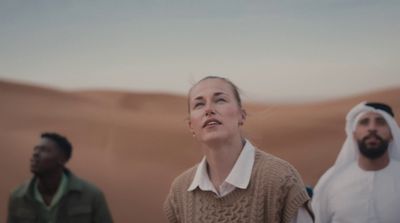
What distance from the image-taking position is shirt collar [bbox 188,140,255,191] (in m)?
1.61

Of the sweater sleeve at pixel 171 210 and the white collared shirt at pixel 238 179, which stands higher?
the white collared shirt at pixel 238 179

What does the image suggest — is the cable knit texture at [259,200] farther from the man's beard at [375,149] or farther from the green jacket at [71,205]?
the green jacket at [71,205]

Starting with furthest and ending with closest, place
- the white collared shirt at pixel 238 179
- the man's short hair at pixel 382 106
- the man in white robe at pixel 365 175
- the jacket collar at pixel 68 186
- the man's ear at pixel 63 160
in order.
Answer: the man's ear at pixel 63 160, the jacket collar at pixel 68 186, the man's short hair at pixel 382 106, the man in white robe at pixel 365 175, the white collared shirt at pixel 238 179

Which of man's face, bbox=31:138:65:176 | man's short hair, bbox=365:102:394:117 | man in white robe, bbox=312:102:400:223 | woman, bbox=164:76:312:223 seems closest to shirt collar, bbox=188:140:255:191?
woman, bbox=164:76:312:223

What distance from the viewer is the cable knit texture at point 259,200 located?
1568 millimetres

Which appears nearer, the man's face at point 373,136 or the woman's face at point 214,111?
the woman's face at point 214,111

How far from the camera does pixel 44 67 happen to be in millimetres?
3463

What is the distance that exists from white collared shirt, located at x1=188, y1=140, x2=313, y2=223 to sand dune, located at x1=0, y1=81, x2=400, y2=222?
1517 mm

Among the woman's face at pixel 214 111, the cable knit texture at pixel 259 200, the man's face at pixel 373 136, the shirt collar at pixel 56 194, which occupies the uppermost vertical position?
the man's face at pixel 373 136

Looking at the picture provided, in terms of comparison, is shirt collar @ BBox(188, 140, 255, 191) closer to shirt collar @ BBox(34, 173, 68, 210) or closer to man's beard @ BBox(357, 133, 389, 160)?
man's beard @ BBox(357, 133, 389, 160)

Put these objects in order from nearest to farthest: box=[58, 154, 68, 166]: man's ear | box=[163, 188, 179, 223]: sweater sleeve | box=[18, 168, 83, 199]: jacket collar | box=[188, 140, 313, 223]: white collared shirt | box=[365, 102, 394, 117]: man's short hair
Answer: box=[188, 140, 313, 223]: white collared shirt < box=[163, 188, 179, 223]: sweater sleeve < box=[365, 102, 394, 117]: man's short hair < box=[18, 168, 83, 199]: jacket collar < box=[58, 154, 68, 166]: man's ear

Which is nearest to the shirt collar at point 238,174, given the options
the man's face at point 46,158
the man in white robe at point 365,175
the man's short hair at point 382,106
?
the man in white robe at point 365,175

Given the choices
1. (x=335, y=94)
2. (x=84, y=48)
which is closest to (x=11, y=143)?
(x=84, y=48)

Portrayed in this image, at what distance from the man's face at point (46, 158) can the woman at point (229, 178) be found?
5.28ft
